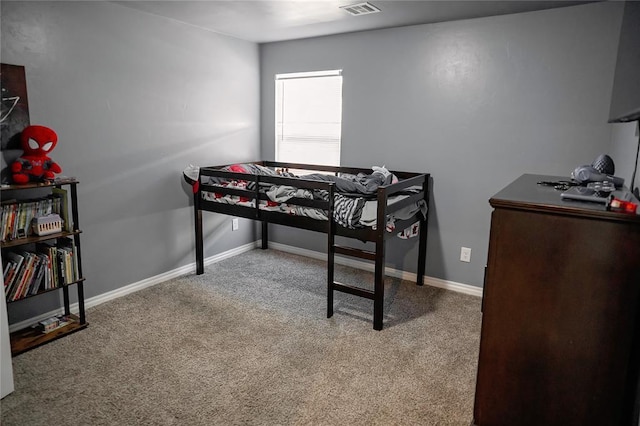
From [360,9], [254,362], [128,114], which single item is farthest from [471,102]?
[128,114]

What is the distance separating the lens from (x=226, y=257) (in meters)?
4.12

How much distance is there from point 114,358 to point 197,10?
8.01 feet

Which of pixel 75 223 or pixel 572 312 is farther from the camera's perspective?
pixel 75 223

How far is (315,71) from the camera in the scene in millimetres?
3885

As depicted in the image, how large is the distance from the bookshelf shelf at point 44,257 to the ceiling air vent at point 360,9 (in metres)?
2.16

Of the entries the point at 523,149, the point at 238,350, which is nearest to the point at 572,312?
the point at 238,350

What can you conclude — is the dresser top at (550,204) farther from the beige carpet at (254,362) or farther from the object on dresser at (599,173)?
the beige carpet at (254,362)

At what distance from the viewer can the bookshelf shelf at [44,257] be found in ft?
7.72

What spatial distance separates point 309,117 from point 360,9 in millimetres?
1316

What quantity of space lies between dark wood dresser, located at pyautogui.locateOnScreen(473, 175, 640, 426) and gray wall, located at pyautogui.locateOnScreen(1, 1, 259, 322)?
274 cm

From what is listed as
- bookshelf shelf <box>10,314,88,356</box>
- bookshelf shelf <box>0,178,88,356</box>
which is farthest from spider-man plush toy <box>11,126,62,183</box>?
bookshelf shelf <box>10,314,88,356</box>

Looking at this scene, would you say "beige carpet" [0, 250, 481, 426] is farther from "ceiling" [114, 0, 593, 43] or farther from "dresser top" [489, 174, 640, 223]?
"ceiling" [114, 0, 593, 43]

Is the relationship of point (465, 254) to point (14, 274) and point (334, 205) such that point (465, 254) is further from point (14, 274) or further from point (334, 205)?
point (14, 274)

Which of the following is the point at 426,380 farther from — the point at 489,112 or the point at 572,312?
the point at 489,112
